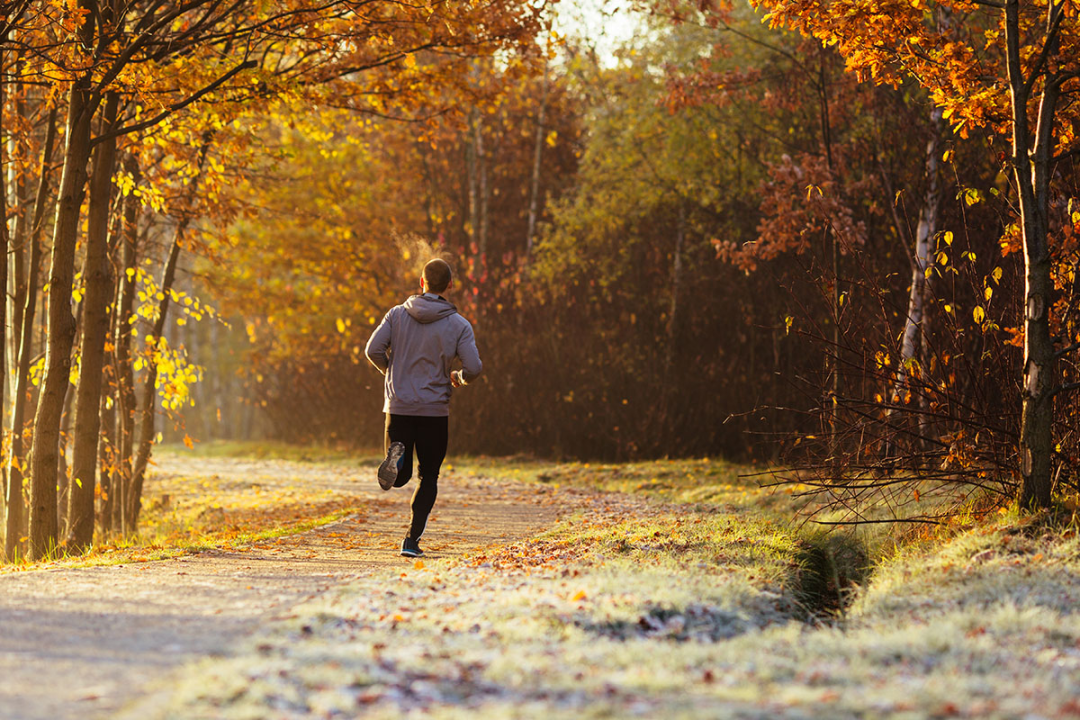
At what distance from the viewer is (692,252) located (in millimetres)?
19672

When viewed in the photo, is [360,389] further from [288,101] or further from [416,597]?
Answer: [416,597]

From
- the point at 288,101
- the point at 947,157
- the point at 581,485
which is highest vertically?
the point at 288,101

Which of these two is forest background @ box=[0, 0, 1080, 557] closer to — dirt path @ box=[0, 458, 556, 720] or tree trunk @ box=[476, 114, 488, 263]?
tree trunk @ box=[476, 114, 488, 263]

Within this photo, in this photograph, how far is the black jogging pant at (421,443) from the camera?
7.54 metres

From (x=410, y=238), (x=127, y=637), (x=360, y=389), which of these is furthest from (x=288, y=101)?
(x=360, y=389)

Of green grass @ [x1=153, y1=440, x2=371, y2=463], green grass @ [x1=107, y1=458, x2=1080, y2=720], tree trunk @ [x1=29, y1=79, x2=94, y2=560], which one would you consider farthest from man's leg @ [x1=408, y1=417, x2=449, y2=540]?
green grass @ [x1=153, y1=440, x2=371, y2=463]

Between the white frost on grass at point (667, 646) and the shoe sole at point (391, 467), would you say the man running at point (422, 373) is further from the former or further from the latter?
the white frost on grass at point (667, 646)

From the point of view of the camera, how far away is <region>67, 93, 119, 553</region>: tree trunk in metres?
10.4

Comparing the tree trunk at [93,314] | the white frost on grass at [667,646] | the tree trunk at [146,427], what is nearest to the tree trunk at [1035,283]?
the white frost on grass at [667,646]

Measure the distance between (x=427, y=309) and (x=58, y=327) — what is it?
4250mm

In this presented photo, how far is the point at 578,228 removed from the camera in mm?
20734

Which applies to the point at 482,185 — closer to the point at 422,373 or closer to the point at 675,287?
the point at 675,287

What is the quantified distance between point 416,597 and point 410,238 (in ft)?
56.2

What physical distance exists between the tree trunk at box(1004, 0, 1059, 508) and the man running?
3.79m
